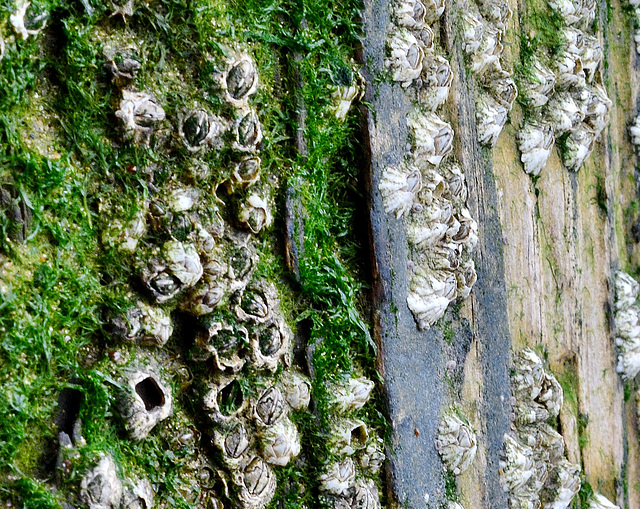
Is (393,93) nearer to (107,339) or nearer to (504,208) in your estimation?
(504,208)

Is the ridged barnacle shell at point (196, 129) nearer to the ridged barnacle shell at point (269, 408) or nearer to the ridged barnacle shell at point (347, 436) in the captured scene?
the ridged barnacle shell at point (269, 408)

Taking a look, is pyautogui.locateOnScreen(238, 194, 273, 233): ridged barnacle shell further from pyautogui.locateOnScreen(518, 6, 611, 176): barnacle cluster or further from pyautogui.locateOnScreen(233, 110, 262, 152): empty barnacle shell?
pyautogui.locateOnScreen(518, 6, 611, 176): barnacle cluster

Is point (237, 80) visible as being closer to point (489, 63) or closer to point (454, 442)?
point (489, 63)

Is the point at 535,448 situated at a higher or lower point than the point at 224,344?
lower

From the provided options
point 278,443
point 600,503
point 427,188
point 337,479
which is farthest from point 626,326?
point 278,443

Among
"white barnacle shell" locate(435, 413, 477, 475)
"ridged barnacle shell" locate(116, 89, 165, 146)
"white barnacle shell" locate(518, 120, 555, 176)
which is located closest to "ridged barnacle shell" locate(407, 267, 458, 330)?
"white barnacle shell" locate(435, 413, 477, 475)
